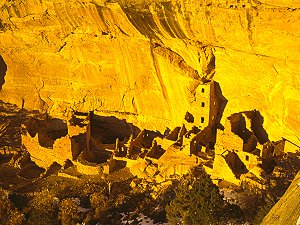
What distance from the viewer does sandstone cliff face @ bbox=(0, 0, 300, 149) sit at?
12.4 meters

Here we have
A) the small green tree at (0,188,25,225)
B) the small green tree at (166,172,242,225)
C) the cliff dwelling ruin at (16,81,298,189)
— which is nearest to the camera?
the small green tree at (166,172,242,225)

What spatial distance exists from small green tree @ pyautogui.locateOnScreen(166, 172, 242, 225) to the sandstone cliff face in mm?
3593

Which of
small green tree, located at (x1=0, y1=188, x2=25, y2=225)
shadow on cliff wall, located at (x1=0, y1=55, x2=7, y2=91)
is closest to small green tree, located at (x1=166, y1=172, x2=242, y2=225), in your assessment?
small green tree, located at (x1=0, y1=188, x2=25, y2=225)

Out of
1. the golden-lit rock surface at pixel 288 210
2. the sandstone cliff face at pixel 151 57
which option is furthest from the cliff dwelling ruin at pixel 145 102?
the golden-lit rock surface at pixel 288 210

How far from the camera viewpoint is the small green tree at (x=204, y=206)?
10.9m

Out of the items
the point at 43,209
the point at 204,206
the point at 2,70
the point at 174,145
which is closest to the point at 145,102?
the point at 174,145

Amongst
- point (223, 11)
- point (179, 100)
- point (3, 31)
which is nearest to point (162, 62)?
point (179, 100)

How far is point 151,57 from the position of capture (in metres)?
15.5

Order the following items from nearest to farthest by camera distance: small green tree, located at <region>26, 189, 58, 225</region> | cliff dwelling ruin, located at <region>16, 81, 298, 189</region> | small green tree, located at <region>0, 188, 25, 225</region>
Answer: small green tree, located at <region>26, 189, 58, 225</region> < cliff dwelling ruin, located at <region>16, 81, 298, 189</region> < small green tree, located at <region>0, 188, 25, 225</region>

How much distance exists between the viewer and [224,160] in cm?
1309

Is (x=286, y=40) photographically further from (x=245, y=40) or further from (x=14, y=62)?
(x=14, y=62)

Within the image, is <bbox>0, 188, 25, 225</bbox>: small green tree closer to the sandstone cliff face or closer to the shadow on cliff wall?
the sandstone cliff face

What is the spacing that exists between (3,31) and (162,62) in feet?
20.3

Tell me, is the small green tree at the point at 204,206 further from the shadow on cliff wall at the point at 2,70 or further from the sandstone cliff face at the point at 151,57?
the shadow on cliff wall at the point at 2,70
